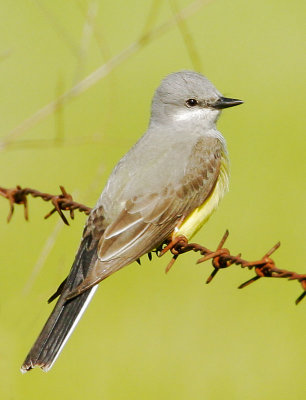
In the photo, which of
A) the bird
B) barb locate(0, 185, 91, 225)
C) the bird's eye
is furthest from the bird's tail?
the bird's eye

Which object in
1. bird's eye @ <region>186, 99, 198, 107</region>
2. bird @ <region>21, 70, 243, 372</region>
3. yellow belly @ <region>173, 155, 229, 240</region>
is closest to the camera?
bird @ <region>21, 70, 243, 372</region>

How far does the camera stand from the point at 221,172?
17.5 feet

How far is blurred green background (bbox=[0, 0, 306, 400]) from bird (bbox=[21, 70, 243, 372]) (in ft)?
0.93

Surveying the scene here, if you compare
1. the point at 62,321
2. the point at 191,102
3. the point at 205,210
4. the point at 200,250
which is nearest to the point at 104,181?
the point at 191,102

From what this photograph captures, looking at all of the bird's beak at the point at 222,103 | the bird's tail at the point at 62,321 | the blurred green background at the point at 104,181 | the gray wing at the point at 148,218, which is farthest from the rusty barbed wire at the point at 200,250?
the bird's beak at the point at 222,103

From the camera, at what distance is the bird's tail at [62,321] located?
4.49 m

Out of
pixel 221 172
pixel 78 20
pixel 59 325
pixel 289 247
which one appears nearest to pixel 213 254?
pixel 59 325

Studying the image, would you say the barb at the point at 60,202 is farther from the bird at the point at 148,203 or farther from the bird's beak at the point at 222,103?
the bird's beak at the point at 222,103

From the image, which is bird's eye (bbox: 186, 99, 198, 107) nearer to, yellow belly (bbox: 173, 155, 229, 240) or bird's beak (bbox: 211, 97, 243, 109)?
bird's beak (bbox: 211, 97, 243, 109)

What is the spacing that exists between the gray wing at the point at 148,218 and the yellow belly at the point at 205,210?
0.21ft

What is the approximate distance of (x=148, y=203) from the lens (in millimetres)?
4969

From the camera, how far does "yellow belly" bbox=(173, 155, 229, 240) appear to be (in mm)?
5145

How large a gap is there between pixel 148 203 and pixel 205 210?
0.41 m

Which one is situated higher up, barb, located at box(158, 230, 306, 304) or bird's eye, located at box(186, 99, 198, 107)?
bird's eye, located at box(186, 99, 198, 107)
